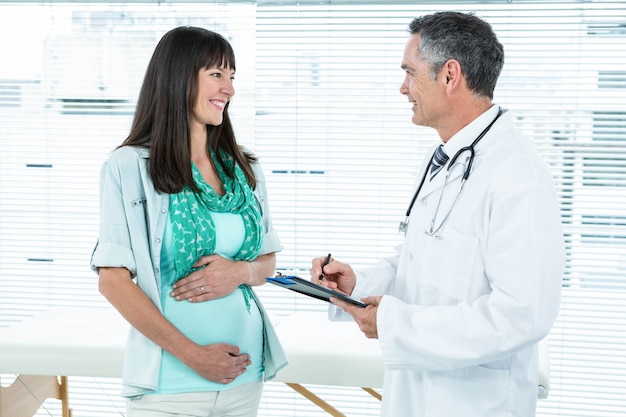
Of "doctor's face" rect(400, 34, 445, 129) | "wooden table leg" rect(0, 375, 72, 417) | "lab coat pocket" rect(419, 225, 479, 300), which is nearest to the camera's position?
"lab coat pocket" rect(419, 225, 479, 300)

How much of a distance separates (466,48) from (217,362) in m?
0.86

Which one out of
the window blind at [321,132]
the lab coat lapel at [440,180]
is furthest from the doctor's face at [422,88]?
the window blind at [321,132]

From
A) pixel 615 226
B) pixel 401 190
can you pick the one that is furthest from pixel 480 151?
pixel 615 226

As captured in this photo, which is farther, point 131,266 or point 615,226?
point 615,226

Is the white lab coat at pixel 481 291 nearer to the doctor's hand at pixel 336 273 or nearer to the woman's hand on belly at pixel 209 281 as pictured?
the doctor's hand at pixel 336 273

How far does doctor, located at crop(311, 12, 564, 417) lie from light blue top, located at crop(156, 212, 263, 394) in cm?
33

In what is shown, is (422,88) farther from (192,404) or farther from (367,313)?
(192,404)

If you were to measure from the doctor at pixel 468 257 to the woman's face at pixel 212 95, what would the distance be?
1.52 feet

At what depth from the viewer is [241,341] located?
166 centimetres

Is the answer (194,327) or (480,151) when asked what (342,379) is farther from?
(480,151)

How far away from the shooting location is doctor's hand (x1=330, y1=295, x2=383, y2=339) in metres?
1.39

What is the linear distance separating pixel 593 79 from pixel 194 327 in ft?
6.82

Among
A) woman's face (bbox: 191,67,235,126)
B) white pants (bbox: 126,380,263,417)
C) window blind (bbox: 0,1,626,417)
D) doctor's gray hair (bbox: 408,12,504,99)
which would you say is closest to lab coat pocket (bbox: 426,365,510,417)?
white pants (bbox: 126,380,263,417)

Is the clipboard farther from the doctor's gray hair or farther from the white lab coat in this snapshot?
the doctor's gray hair
